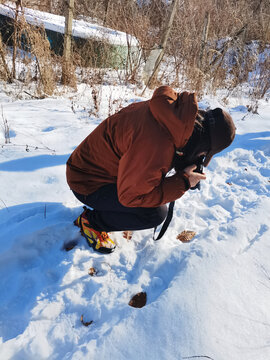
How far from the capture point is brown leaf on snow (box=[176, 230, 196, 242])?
1.84 m

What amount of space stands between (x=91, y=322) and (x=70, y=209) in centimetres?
89

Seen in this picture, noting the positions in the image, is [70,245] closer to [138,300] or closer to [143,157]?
[138,300]

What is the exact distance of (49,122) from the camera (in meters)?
3.38

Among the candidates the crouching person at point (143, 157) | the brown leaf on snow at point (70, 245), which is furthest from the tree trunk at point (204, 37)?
the brown leaf on snow at point (70, 245)

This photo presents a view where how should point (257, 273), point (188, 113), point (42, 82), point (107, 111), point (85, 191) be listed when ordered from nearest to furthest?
point (188, 113) → point (257, 273) → point (85, 191) → point (107, 111) → point (42, 82)

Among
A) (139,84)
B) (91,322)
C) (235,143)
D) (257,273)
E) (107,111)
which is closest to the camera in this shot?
(91,322)

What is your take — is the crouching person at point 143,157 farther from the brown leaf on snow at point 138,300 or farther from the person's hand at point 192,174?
the brown leaf on snow at point 138,300

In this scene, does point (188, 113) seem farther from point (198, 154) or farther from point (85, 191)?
point (85, 191)

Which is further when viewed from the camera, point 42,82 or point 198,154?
point 42,82

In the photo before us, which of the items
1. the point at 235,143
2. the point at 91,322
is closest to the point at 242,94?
the point at 235,143

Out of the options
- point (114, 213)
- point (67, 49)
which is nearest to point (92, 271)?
point (114, 213)

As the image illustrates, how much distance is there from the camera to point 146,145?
1130 millimetres

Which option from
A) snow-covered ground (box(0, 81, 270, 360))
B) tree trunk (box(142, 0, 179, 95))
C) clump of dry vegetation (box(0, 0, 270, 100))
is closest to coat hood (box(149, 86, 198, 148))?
snow-covered ground (box(0, 81, 270, 360))

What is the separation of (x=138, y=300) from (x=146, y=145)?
0.84 metres
